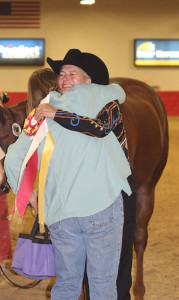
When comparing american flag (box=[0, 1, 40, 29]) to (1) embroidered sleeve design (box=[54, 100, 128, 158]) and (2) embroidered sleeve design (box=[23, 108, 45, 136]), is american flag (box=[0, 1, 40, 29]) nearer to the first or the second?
(2) embroidered sleeve design (box=[23, 108, 45, 136])

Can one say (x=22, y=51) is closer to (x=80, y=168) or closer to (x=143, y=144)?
(x=143, y=144)

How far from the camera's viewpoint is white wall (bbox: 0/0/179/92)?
16078mm

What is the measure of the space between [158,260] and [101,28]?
13.4m

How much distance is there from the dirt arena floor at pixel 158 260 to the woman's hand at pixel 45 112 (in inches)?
65.7

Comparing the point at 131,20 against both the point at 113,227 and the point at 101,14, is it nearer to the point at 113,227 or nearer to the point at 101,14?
the point at 101,14

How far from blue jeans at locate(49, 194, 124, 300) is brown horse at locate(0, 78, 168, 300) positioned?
44.2 inches

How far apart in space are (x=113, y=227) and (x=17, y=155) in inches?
19.1

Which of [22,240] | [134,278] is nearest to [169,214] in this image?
[134,278]

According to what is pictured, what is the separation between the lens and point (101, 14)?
16078 mm

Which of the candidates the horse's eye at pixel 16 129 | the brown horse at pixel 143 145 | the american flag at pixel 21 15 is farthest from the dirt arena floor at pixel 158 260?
the american flag at pixel 21 15

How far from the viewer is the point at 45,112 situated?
181 cm

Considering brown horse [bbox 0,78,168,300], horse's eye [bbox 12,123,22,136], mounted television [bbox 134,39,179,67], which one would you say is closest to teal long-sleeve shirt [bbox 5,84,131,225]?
horse's eye [bbox 12,123,22,136]

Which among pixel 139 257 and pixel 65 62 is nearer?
pixel 65 62

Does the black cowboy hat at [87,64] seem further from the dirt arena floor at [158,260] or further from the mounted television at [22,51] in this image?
the mounted television at [22,51]
